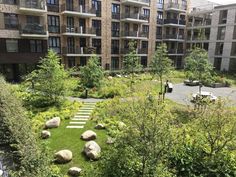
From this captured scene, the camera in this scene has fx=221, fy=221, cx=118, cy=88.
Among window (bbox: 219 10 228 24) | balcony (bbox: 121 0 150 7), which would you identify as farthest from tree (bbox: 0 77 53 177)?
window (bbox: 219 10 228 24)

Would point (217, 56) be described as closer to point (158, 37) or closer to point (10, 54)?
point (158, 37)

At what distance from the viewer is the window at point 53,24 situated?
30234 millimetres

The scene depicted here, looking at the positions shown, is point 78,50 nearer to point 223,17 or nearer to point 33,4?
point 33,4

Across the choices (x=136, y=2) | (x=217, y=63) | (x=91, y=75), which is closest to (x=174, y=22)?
(x=136, y=2)

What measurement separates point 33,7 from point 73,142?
69.7 ft

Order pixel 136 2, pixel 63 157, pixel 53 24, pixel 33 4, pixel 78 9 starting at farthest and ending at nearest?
pixel 136 2 → pixel 78 9 → pixel 53 24 → pixel 33 4 → pixel 63 157

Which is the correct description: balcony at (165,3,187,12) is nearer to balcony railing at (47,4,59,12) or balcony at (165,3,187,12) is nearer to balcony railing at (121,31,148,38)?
balcony railing at (121,31,148,38)

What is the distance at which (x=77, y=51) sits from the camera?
106 feet

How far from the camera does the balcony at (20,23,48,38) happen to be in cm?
2708

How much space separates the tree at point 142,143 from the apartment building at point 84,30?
23.8 meters

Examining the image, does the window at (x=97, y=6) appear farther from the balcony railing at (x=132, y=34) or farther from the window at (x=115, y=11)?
the balcony railing at (x=132, y=34)

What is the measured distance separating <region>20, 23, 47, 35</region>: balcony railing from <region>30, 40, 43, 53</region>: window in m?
1.37

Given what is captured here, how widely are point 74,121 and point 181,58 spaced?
36.7 m

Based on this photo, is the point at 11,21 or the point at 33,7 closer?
the point at 11,21
